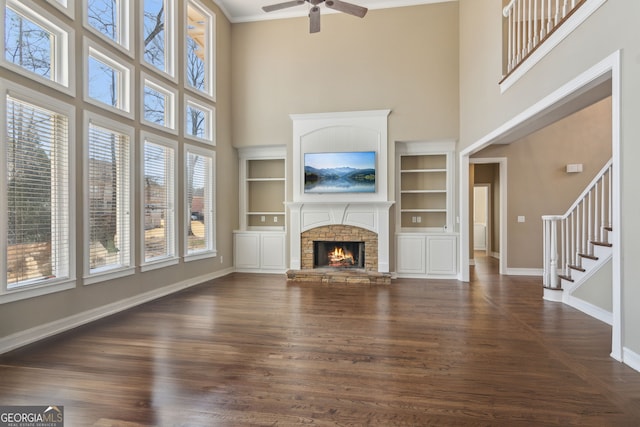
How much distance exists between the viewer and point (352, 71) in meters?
6.59

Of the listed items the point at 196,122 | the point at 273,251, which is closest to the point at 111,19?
the point at 196,122

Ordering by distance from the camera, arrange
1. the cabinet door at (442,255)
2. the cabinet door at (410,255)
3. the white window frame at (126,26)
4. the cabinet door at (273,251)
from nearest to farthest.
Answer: the white window frame at (126,26), the cabinet door at (442,255), the cabinet door at (410,255), the cabinet door at (273,251)

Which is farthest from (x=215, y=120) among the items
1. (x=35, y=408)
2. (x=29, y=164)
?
(x=35, y=408)

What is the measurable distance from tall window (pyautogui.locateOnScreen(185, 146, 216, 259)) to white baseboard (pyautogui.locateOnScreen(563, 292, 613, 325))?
5711 mm

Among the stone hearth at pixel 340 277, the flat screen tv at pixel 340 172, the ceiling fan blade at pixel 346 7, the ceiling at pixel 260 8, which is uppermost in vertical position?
the ceiling at pixel 260 8

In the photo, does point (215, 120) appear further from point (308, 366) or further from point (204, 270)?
point (308, 366)

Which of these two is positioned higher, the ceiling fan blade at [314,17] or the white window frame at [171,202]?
the ceiling fan blade at [314,17]

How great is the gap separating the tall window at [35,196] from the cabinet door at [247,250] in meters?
3.67

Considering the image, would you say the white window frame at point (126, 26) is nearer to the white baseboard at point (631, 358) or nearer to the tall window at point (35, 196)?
the tall window at point (35, 196)

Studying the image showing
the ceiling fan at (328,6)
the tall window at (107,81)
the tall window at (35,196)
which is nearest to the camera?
the tall window at (35,196)

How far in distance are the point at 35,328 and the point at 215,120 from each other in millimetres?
4407

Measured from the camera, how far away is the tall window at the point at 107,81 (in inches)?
152

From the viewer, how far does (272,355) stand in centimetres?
285

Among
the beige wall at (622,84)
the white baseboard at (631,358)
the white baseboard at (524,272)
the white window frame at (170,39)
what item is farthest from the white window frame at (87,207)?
the white baseboard at (524,272)
